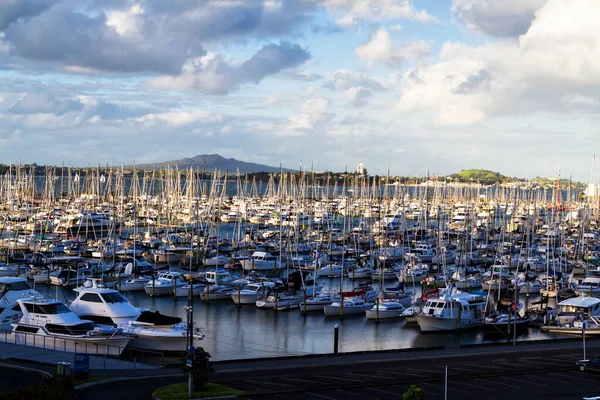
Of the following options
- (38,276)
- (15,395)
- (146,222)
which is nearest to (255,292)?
(38,276)

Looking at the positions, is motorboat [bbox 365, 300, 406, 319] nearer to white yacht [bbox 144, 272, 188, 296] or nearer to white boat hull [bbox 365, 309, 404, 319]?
white boat hull [bbox 365, 309, 404, 319]

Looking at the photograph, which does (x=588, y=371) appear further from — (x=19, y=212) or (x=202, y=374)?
(x=19, y=212)

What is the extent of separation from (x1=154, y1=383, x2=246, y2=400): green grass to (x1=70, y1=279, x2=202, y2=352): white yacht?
13253mm

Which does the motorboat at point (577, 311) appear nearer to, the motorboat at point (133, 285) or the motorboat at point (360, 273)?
the motorboat at point (360, 273)

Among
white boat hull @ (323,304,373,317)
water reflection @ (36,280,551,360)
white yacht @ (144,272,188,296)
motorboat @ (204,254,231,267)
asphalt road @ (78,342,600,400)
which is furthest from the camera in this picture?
motorboat @ (204,254,231,267)

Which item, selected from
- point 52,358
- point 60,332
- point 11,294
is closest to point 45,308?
point 60,332

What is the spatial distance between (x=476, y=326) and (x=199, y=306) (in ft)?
69.3

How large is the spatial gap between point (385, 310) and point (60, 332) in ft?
83.7

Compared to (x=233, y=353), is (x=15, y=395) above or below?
above

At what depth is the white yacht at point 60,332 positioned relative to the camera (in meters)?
39.6

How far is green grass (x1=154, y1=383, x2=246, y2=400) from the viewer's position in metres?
27.5

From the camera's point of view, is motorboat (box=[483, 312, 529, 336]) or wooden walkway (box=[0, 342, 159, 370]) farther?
motorboat (box=[483, 312, 529, 336])

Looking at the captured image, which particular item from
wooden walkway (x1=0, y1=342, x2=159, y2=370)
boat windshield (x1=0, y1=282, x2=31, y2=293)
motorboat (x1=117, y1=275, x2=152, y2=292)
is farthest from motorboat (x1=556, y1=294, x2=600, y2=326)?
boat windshield (x1=0, y1=282, x2=31, y2=293)

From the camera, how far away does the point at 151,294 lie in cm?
6631
